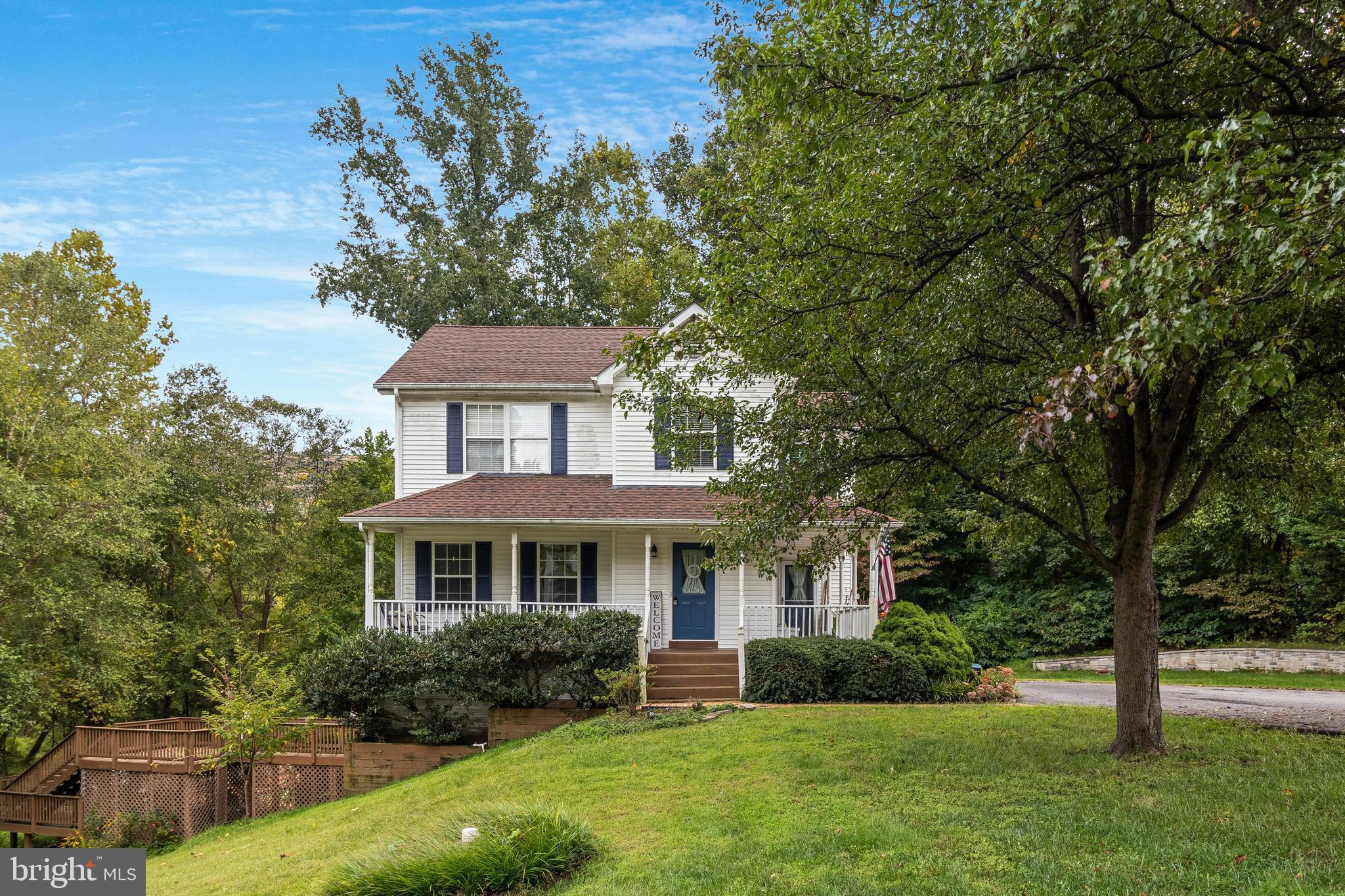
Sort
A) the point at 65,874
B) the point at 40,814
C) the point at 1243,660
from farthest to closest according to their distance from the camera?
the point at 1243,660, the point at 40,814, the point at 65,874

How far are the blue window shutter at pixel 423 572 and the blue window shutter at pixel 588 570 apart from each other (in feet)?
10.9

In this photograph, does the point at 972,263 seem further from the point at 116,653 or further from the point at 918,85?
the point at 116,653

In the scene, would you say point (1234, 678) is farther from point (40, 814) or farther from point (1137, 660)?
point (40, 814)

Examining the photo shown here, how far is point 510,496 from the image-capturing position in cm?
1766

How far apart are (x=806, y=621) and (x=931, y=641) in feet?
8.43

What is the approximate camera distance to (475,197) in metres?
32.1

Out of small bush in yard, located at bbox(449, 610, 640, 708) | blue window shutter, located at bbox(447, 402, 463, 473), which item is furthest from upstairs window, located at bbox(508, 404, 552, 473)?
small bush in yard, located at bbox(449, 610, 640, 708)

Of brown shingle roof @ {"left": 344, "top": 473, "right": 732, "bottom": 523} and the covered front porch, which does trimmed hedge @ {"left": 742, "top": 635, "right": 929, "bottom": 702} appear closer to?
the covered front porch

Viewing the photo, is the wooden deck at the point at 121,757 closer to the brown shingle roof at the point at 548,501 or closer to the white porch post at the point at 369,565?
the white porch post at the point at 369,565

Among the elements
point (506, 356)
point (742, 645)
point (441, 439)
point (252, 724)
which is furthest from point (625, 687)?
point (506, 356)

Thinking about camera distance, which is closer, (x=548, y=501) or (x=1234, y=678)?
(x=548, y=501)

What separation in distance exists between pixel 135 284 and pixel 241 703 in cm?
1632

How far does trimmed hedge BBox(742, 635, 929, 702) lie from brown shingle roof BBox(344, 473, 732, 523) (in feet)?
9.83

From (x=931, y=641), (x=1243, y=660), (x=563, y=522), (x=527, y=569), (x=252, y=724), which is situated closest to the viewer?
(x=252, y=724)
